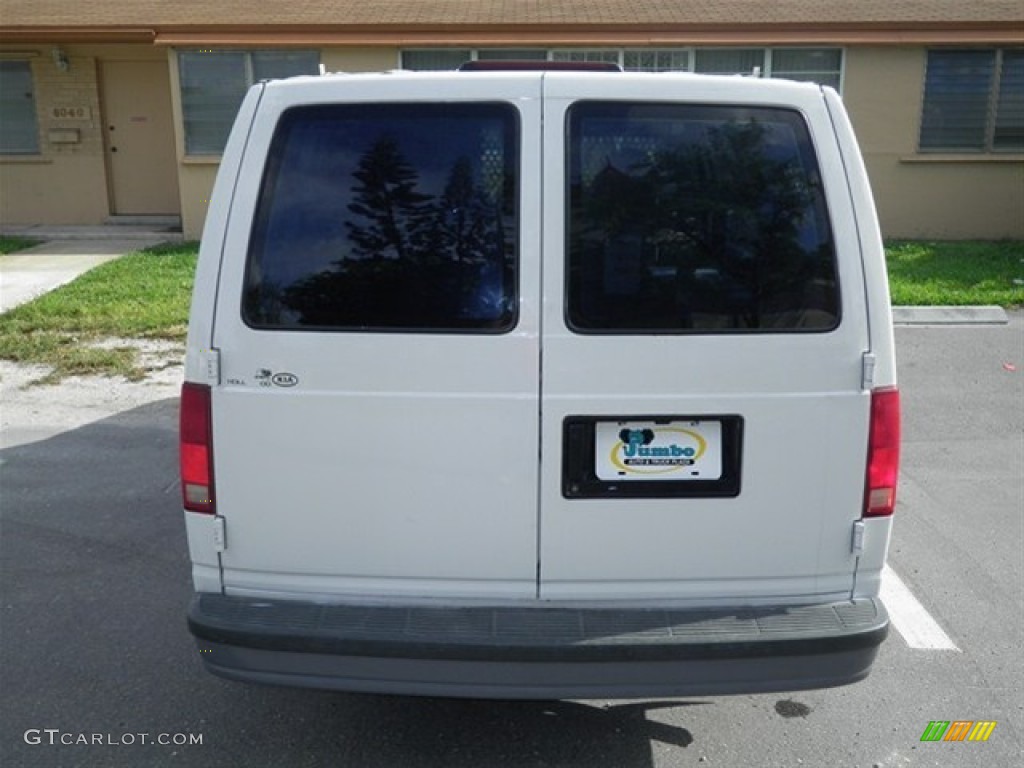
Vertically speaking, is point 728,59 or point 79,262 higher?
point 728,59

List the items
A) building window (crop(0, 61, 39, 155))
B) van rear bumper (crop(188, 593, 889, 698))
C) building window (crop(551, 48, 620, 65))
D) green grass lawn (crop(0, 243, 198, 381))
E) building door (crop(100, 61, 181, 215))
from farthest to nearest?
building door (crop(100, 61, 181, 215)) → building window (crop(0, 61, 39, 155)) → building window (crop(551, 48, 620, 65)) → green grass lawn (crop(0, 243, 198, 381)) → van rear bumper (crop(188, 593, 889, 698))

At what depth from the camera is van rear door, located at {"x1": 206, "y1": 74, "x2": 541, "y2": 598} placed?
2.76 metres

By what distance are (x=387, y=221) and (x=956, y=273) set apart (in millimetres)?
10837

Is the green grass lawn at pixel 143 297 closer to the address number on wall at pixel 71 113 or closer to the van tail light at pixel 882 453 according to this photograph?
the address number on wall at pixel 71 113

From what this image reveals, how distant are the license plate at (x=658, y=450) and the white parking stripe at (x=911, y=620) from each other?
1.78 m

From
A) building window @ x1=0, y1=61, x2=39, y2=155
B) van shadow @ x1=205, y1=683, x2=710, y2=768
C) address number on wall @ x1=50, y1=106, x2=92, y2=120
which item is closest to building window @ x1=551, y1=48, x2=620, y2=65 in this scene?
address number on wall @ x1=50, y1=106, x2=92, y2=120

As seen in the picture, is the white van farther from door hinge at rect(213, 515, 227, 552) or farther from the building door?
the building door

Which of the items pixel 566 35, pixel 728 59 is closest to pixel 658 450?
pixel 566 35

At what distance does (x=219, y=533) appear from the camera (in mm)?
2891

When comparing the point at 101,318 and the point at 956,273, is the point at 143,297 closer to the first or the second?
the point at 101,318

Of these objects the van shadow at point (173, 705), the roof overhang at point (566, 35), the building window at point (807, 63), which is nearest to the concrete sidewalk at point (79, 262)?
the roof overhang at point (566, 35)

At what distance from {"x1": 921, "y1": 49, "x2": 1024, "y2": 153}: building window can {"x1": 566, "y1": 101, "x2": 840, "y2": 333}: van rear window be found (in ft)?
44.1

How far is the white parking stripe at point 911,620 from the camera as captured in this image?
13.0ft

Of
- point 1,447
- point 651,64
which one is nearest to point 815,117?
point 1,447
